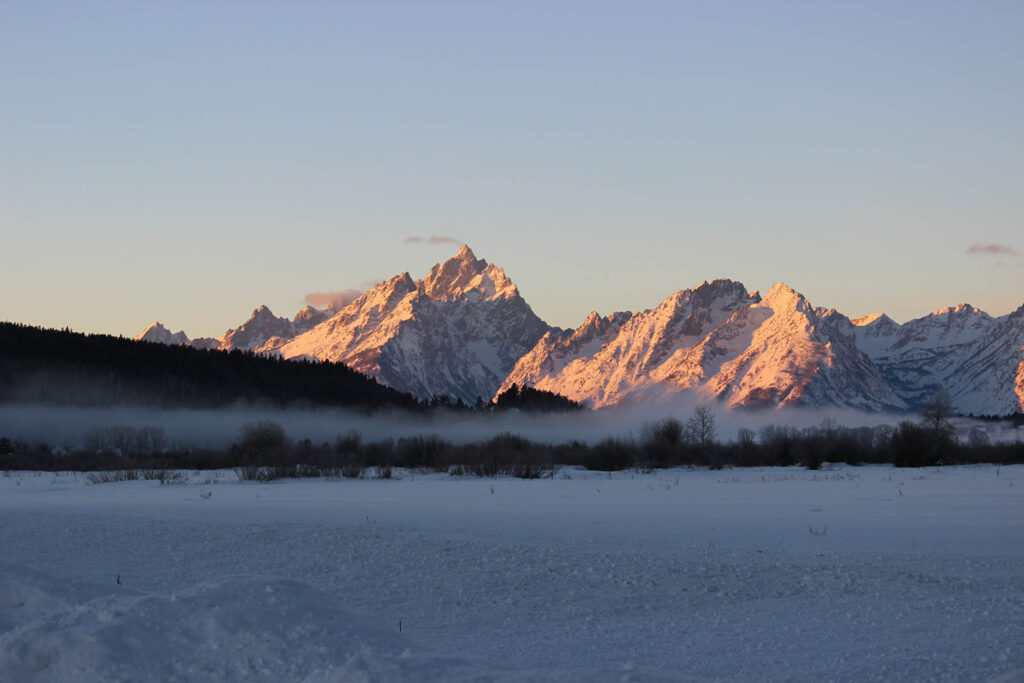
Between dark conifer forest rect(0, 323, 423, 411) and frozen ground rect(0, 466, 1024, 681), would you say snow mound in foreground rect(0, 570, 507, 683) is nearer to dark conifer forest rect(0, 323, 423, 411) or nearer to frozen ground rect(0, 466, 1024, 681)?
frozen ground rect(0, 466, 1024, 681)

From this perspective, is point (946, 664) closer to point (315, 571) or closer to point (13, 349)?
point (315, 571)

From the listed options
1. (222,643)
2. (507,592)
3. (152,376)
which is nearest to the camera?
(222,643)

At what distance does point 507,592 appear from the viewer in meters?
15.0

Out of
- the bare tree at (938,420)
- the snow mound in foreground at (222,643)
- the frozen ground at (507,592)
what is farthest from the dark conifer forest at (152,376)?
the snow mound in foreground at (222,643)

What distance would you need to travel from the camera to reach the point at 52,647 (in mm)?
8914

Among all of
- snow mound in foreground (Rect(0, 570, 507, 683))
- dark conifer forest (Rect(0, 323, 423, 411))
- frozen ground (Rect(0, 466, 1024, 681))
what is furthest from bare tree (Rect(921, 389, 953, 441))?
snow mound in foreground (Rect(0, 570, 507, 683))

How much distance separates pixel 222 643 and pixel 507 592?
6264 millimetres

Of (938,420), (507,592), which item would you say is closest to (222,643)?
(507,592)

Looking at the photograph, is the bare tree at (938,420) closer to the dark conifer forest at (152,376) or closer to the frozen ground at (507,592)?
the frozen ground at (507,592)

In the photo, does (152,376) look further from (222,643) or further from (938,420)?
(222,643)

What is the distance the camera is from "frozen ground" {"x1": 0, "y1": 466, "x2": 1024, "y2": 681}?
30.1 ft

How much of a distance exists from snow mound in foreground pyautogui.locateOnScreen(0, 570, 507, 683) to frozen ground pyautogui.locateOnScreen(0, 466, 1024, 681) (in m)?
0.02

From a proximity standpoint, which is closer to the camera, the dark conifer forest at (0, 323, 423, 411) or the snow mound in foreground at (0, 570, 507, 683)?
the snow mound in foreground at (0, 570, 507, 683)

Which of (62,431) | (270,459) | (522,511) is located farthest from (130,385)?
(522,511)
